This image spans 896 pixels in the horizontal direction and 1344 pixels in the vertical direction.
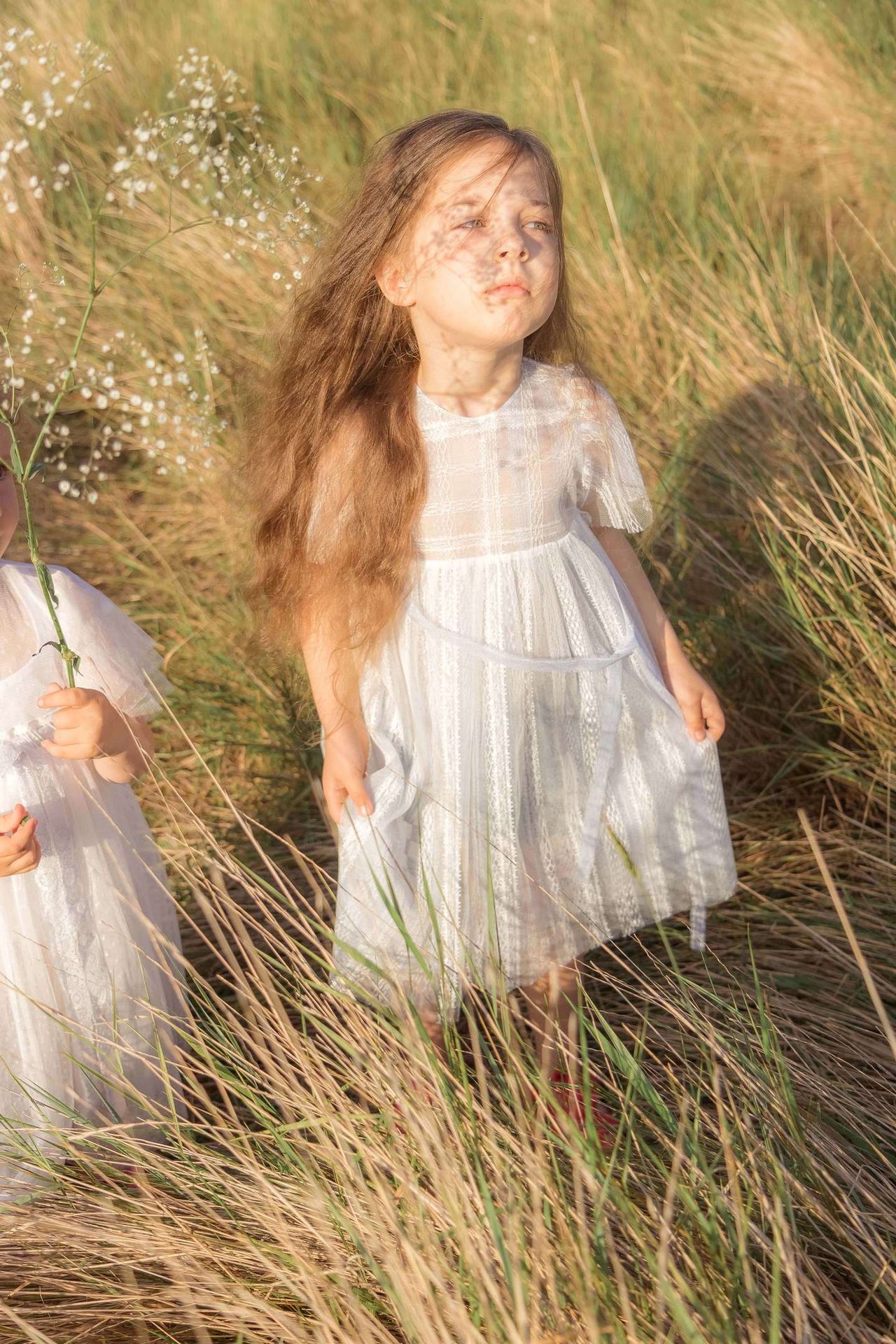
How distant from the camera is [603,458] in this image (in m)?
1.79

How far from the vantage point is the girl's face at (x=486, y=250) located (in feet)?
5.07

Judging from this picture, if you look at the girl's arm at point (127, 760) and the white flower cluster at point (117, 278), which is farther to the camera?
the white flower cluster at point (117, 278)

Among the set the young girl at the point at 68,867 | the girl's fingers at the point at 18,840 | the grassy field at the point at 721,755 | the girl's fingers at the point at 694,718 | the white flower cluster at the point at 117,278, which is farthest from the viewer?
the white flower cluster at the point at 117,278

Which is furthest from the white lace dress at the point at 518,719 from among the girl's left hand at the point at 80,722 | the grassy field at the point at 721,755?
the girl's left hand at the point at 80,722

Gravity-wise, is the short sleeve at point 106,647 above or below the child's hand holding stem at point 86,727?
above

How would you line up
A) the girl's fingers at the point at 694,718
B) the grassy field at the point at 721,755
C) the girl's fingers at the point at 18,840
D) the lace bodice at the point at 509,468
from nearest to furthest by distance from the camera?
the grassy field at the point at 721,755
the girl's fingers at the point at 18,840
the lace bodice at the point at 509,468
the girl's fingers at the point at 694,718

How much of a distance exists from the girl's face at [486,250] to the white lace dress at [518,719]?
6.2 inches

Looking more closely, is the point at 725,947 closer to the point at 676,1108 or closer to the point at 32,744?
the point at 676,1108

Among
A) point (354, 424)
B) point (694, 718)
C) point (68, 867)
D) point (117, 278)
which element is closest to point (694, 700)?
point (694, 718)

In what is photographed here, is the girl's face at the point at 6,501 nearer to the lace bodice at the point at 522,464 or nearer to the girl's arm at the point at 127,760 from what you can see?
the girl's arm at the point at 127,760

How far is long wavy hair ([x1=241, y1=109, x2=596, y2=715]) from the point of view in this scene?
1625 millimetres

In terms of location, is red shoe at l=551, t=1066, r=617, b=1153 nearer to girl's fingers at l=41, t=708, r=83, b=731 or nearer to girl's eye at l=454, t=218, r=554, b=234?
girl's fingers at l=41, t=708, r=83, b=731

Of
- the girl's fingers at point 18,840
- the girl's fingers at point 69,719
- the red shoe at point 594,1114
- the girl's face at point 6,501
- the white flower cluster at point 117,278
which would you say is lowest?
the red shoe at point 594,1114

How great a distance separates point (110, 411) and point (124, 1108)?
241cm
